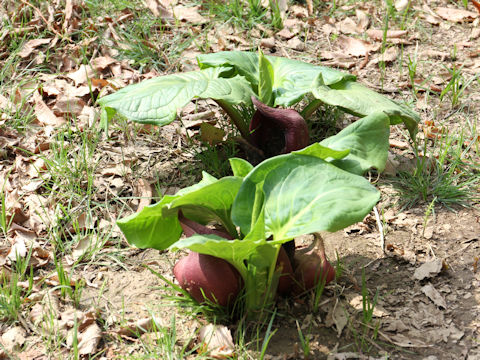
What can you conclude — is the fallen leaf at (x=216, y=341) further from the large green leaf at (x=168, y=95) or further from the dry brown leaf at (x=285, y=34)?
the dry brown leaf at (x=285, y=34)

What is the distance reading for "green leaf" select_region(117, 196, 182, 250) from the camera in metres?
1.95

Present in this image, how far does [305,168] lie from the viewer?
6.06 ft

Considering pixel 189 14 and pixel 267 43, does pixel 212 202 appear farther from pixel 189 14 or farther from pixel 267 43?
pixel 189 14

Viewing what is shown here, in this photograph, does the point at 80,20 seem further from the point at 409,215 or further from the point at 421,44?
the point at 409,215

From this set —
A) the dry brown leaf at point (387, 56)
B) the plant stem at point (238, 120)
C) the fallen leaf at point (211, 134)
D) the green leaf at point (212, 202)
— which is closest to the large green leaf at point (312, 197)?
the green leaf at point (212, 202)

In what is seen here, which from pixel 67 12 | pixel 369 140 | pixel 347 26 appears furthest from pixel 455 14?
pixel 67 12

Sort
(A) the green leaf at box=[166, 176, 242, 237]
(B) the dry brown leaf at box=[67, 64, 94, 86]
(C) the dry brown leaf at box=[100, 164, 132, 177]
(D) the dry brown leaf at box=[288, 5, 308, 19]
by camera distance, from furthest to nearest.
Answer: (D) the dry brown leaf at box=[288, 5, 308, 19] → (B) the dry brown leaf at box=[67, 64, 94, 86] → (C) the dry brown leaf at box=[100, 164, 132, 177] → (A) the green leaf at box=[166, 176, 242, 237]

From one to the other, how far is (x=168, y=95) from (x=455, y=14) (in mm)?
2406

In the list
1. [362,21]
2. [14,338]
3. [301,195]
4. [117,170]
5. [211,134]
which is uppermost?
[301,195]

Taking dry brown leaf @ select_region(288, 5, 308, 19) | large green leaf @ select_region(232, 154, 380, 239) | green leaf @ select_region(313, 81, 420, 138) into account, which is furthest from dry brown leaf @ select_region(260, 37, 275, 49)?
large green leaf @ select_region(232, 154, 380, 239)

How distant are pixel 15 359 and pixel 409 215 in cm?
164

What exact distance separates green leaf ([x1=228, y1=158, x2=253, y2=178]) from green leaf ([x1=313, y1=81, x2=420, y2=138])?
56 centimetres

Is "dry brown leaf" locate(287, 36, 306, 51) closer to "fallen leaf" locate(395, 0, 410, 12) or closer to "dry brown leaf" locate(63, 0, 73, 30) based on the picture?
"fallen leaf" locate(395, 0, 410, 12)

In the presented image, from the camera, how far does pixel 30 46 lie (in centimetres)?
364
